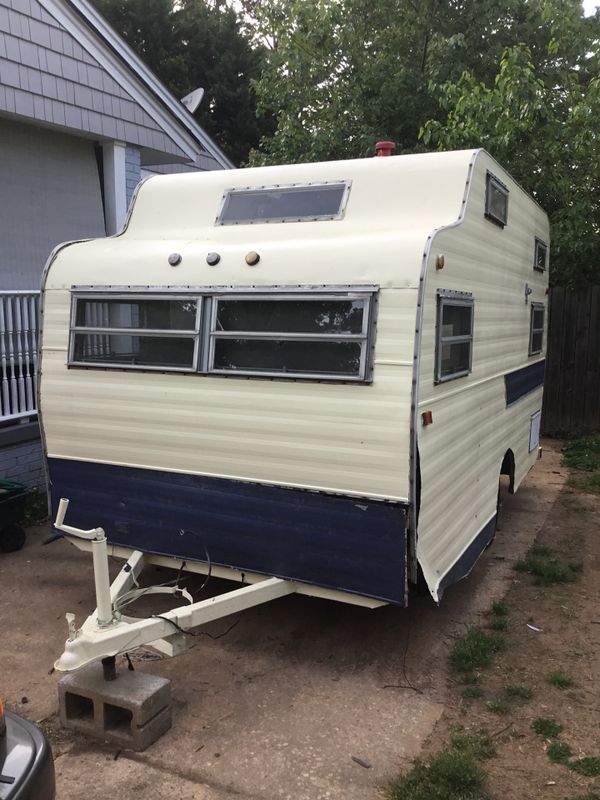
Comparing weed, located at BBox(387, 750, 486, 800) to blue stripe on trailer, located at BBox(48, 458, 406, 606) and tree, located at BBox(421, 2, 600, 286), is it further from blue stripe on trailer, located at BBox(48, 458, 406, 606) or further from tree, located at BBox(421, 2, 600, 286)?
tree, located at BBox(421, 2, 600, 286)

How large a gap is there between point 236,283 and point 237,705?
7.95ft

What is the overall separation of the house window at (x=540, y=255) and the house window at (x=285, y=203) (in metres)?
3.20

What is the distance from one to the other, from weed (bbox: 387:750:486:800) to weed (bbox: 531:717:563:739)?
0.49 m

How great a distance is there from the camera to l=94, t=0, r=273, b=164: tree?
20.7 m

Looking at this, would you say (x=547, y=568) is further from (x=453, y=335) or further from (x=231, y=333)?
(x=231, y=333)

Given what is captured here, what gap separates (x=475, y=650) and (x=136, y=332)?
2959mm

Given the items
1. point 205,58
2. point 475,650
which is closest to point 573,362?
point 475,650

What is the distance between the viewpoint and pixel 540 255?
23.8 feet

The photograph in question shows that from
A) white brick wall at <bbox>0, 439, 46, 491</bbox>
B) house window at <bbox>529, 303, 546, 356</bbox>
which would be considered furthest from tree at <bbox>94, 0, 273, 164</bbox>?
white brick wall at <bbox>0, 439, 46, 491</bbox>

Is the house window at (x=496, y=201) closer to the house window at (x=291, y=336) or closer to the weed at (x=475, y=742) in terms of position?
the house window at (x=291, y=336)

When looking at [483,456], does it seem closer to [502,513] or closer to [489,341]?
[489,341]

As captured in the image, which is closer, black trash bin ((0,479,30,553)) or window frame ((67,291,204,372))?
window frame ((67,291,204,372))

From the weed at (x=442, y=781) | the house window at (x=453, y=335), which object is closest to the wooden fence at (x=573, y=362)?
the house window at (x=453, y=335)

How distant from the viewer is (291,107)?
38.2ft
